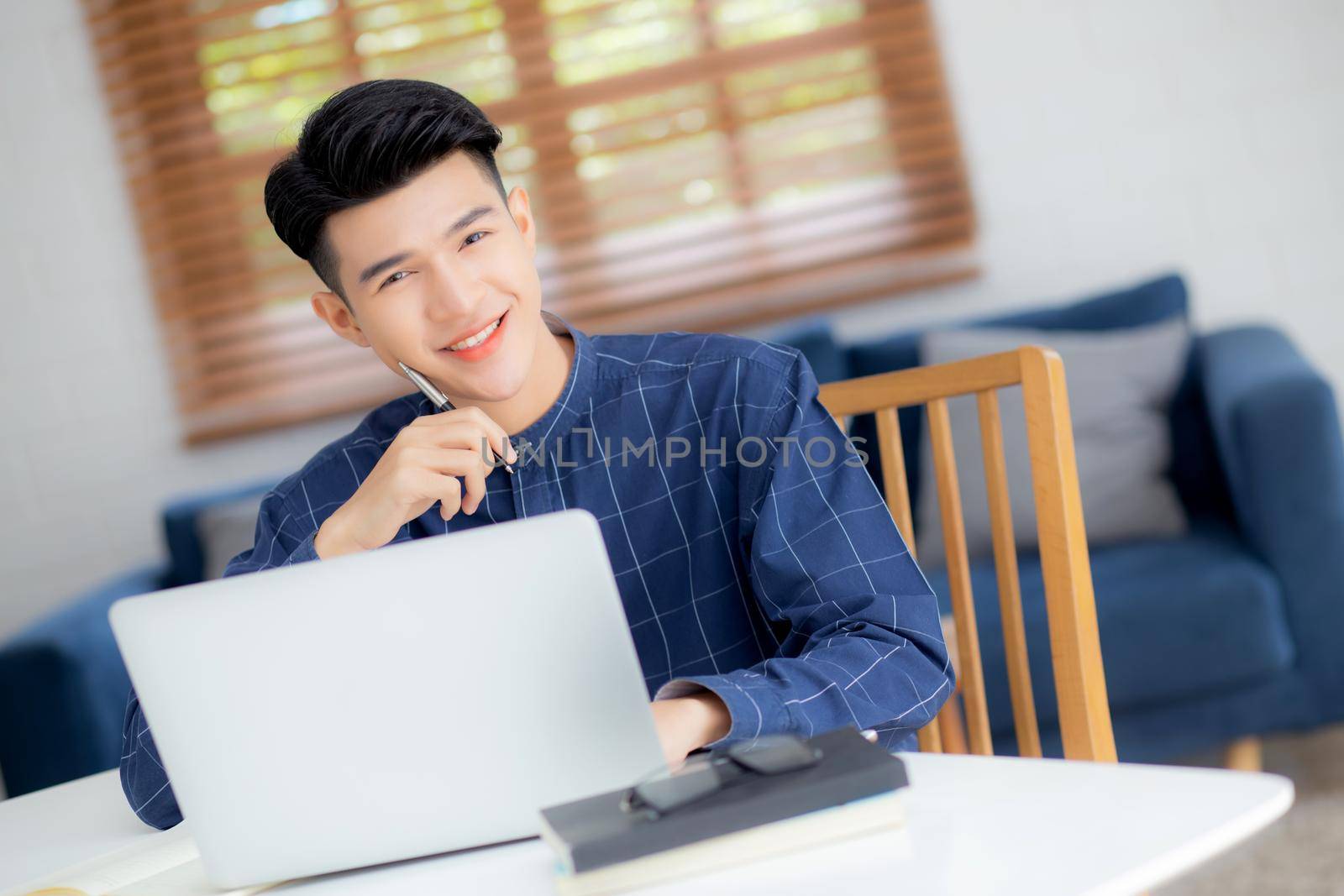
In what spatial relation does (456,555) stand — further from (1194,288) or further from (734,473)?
(1194,288)

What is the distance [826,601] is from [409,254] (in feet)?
1.59

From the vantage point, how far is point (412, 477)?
1027 mm

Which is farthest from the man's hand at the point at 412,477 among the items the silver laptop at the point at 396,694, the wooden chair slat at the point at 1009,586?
the wooden chair slat at the point at 1009,586

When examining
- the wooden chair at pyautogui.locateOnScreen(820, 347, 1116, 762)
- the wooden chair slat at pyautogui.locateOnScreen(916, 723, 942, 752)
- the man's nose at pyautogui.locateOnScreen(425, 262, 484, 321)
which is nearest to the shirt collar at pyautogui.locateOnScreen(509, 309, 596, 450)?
the man's nose at pyautogui.locateOnScreen(425, 262, 484, 321)

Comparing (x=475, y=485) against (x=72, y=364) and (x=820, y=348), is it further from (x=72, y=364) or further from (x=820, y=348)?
(x=72, y=364)

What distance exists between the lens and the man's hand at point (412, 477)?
40.4 inches

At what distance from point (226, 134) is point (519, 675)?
2556mm

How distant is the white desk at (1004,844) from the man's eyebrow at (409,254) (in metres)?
0.57

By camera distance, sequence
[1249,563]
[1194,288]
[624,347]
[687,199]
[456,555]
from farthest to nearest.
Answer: [687,199]
[1194,288]
[1249,563]
[624,347]
[456,555]

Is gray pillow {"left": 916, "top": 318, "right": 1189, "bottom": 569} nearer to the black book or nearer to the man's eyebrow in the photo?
the man's eyebrow

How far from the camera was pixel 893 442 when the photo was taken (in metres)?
1.18

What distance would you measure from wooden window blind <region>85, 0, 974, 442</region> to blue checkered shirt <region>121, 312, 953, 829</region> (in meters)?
1.61

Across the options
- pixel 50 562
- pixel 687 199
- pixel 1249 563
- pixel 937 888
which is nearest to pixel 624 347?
pixel 937 888

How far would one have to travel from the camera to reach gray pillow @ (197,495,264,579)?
8.25ft
